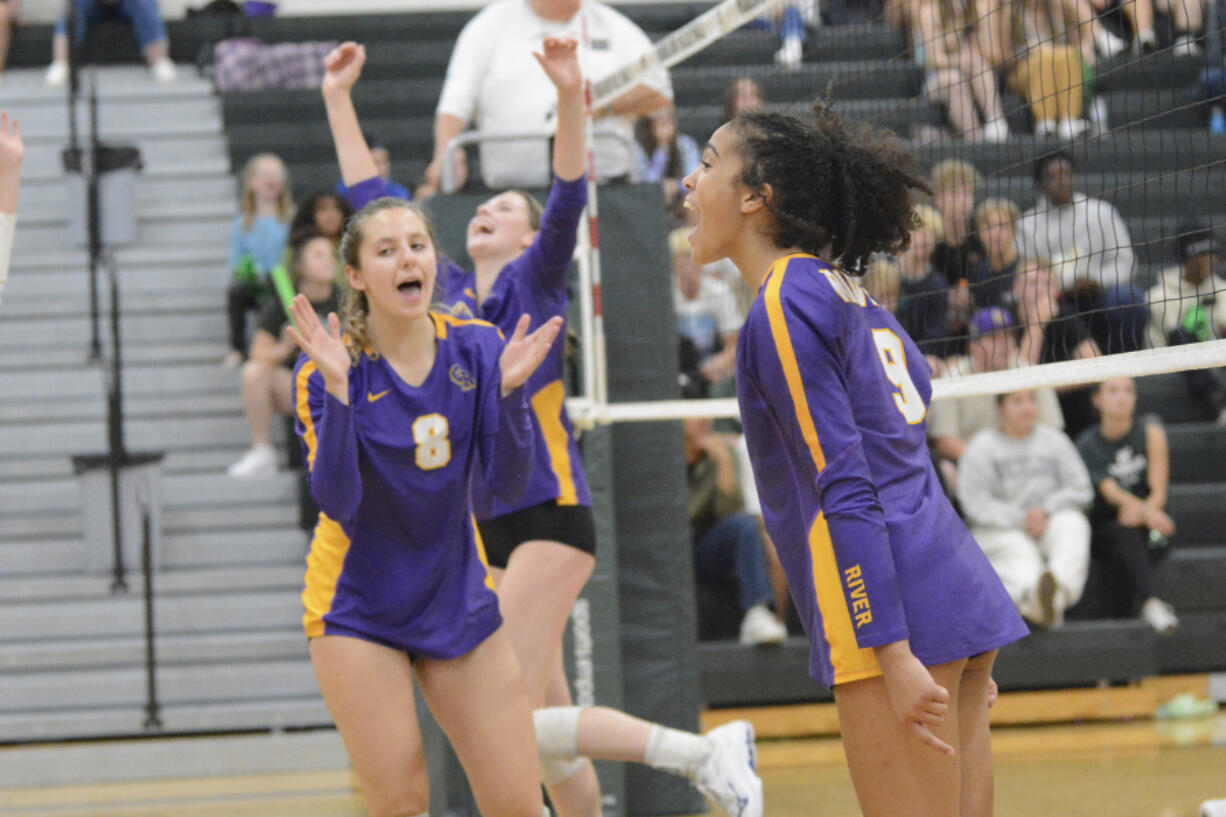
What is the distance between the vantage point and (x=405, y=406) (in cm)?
336

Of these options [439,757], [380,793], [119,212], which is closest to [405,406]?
[380,793]

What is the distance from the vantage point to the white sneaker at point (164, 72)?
1099 cm

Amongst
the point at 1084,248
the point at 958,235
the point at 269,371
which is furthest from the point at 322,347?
the point at 1084,248

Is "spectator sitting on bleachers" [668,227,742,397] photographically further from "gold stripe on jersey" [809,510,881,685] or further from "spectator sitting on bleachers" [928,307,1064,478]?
"gold stripe on jersey" [809,510,881,685]

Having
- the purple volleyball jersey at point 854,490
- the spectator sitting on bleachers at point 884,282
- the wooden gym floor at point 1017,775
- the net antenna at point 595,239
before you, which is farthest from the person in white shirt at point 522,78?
the purple volleyball jersey at point 854,490

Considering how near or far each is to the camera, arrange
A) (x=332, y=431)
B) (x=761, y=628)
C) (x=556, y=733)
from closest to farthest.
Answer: (x=332, y=431) < (x=556, y=733) < (x=761, y=628)

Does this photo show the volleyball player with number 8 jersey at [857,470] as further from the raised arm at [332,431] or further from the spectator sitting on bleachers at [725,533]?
the spectator sitting on bleachers at [725,533]

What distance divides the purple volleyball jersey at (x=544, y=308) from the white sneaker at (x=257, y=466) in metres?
4.03

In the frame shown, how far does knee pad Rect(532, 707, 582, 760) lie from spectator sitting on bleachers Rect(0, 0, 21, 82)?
874 centimetres

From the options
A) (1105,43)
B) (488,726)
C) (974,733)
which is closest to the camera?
(974,733)

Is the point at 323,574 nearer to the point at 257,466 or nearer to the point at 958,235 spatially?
the point at 958,235

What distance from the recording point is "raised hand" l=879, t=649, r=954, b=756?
2.27 metres

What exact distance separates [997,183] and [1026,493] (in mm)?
2617

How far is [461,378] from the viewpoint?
3459mm
